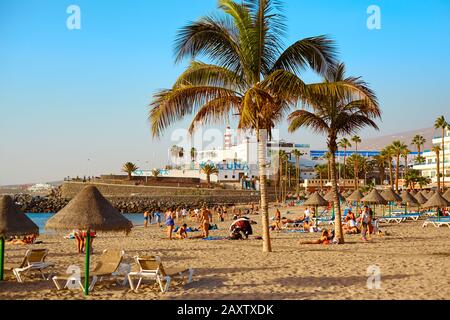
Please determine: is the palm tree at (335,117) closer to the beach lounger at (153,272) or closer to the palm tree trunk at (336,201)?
the palm tree trunk at (336,201)

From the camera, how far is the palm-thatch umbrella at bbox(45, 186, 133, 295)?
372 inches

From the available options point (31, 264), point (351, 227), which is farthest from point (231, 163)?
point (31, 264)

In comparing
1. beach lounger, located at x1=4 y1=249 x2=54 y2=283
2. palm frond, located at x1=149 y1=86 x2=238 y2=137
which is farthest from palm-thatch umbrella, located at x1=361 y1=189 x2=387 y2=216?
beach lounger, located at x1=4 y1=249 x2=54 y2=283

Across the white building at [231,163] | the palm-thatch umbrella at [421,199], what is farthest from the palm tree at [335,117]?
the white building at [231,163]

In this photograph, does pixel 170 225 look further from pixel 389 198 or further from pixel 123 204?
pixel 123 204

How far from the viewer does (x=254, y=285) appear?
30.4 feet

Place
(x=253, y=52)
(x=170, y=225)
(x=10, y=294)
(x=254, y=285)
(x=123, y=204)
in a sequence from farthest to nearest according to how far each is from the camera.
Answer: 1. (x=123, y=204)
2. (x=170, y=225)
3. (x=253, y=52)
4. (x=254, y=285)
5. (x=10, y=294)

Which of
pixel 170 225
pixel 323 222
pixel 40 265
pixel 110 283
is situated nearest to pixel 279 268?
pixel 110 283

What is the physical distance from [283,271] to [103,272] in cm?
390

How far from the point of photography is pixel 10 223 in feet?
33.0

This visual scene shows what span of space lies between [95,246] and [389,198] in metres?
17.5

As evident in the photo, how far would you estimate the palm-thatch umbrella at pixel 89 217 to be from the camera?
372 inches

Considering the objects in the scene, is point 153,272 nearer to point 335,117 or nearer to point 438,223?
point 335,117

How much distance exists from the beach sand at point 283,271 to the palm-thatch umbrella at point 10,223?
2.94ft
